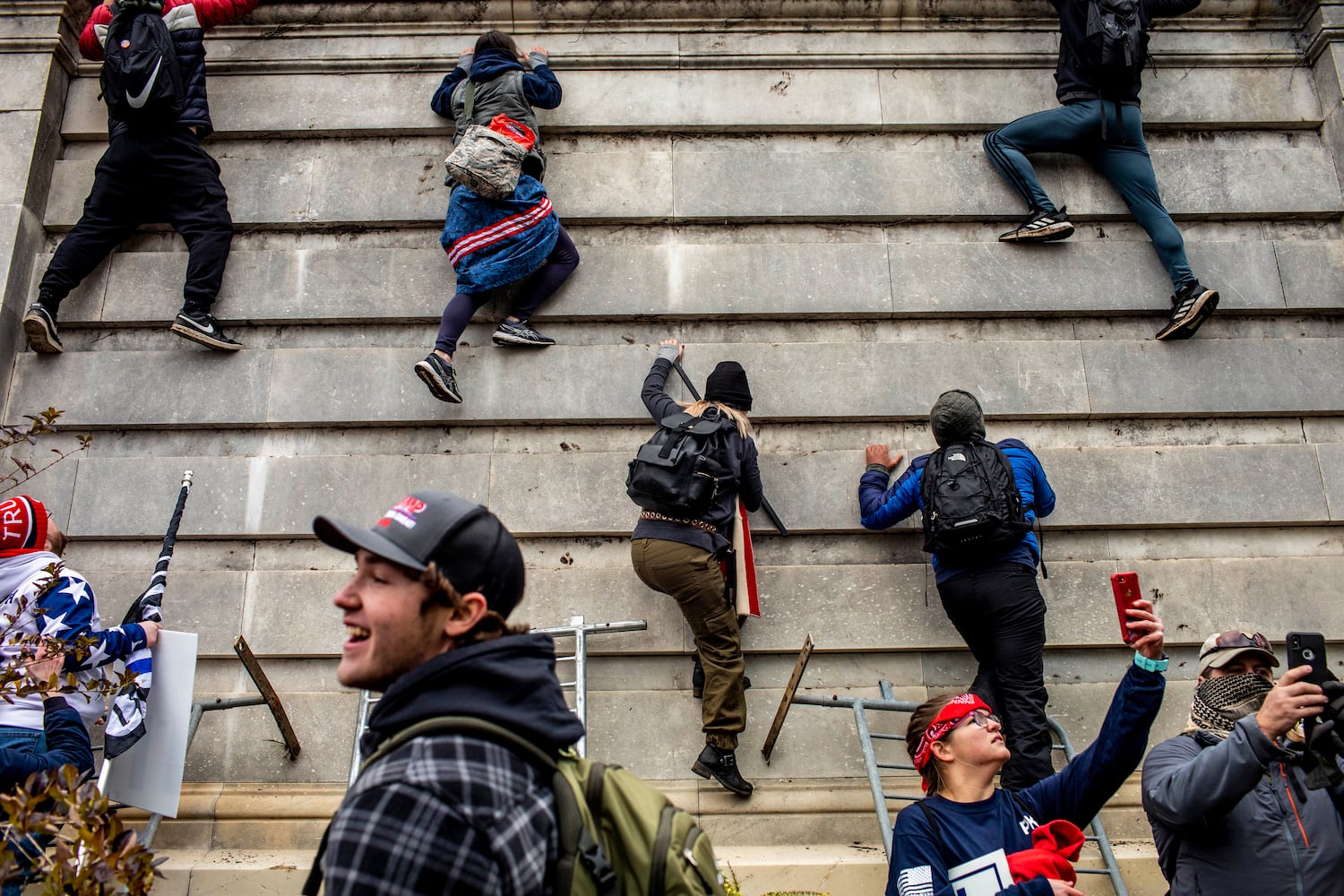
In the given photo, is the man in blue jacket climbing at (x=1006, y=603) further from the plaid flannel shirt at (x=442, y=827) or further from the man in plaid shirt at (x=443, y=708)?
the plaid flannel shirt at (x=442, y=827)

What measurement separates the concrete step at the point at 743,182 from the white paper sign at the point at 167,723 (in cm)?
358

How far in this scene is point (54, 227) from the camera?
773 cm

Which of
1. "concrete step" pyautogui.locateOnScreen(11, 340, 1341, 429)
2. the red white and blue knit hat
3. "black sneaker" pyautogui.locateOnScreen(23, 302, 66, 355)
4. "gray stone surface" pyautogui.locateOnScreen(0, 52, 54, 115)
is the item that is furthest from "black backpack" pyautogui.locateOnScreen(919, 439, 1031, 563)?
"gray stone surface" pyautogui.locateOnScreen(0, 52, 54, 115)

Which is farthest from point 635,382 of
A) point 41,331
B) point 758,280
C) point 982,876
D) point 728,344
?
point 982,876

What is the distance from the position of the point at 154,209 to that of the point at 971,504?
6109 mm

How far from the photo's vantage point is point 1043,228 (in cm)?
751

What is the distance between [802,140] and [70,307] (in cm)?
549

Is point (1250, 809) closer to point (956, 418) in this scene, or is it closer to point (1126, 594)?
point (1126, 594)

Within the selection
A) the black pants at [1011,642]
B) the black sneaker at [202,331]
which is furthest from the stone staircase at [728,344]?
the black pants at [1011,642]

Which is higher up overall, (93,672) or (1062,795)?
(93,672)

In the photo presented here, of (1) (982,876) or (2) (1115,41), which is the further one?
(2) (1115,41)

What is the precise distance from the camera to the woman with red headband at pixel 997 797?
3414 mm

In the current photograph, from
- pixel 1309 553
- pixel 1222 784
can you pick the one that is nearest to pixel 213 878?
pixel 1222 784

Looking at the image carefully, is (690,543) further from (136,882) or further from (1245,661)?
(136,882)
